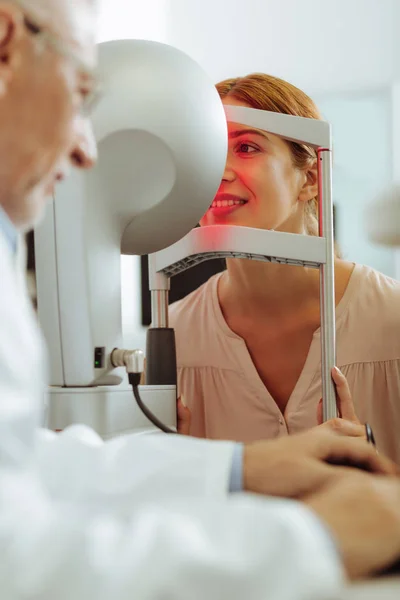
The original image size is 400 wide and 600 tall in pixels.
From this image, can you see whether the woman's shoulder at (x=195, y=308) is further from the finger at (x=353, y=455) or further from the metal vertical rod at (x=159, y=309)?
the finger at (x=353, y=455)

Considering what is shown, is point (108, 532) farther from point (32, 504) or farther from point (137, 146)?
point (137, 146)

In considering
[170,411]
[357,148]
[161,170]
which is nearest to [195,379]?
[170,411]

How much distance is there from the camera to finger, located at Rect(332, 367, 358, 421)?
1.16 metres

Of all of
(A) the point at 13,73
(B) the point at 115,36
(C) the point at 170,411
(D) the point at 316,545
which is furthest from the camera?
(B) the point at 115,36

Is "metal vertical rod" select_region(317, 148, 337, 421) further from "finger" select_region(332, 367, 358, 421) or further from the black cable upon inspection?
the black cable

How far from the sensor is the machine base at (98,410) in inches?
37.2

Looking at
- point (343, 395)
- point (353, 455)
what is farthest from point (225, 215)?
point (353, 455)

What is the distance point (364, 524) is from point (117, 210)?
25.6 inches

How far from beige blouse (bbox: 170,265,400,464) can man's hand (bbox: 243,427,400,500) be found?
72 cm

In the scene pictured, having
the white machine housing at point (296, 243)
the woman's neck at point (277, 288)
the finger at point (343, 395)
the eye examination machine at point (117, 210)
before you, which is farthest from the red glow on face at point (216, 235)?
the woman's neck at point (277, 288)

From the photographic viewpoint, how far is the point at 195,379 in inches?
63.4

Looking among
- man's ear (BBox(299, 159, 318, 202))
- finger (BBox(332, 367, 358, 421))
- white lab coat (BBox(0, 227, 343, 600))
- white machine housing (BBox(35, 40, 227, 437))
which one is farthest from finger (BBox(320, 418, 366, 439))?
man's ear (BBox(299, 159, 318, 202))

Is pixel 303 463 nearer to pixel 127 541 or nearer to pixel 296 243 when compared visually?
pixel 127 541

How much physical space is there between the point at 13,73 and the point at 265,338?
1.08m
